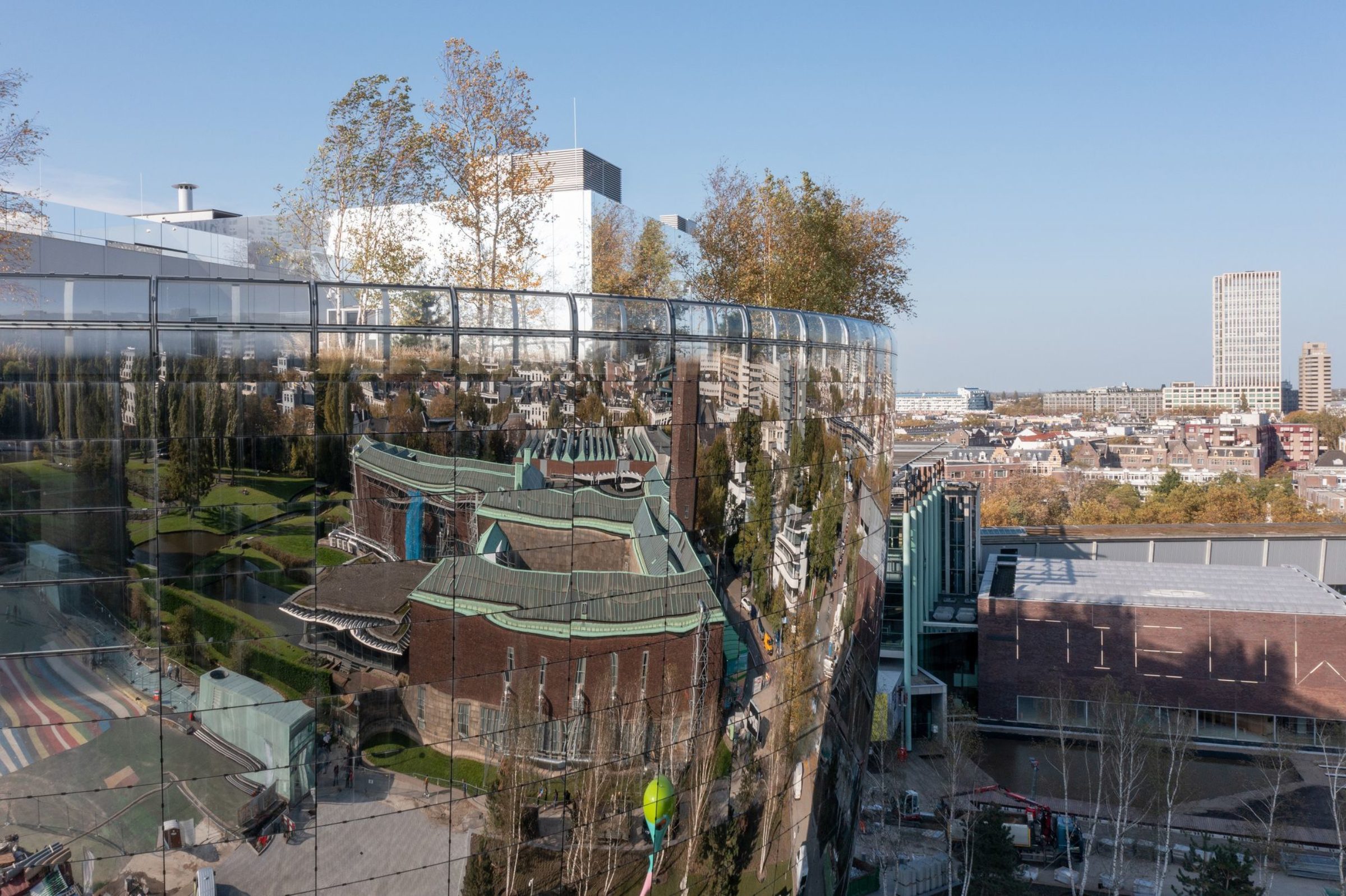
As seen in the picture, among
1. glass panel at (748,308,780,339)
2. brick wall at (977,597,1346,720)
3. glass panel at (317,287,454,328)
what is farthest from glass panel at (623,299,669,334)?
brick wall at (977,597,1346,720)

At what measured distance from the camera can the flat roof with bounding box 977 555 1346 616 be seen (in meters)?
34.1

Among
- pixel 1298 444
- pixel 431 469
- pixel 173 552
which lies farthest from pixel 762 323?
pixel 1298 444

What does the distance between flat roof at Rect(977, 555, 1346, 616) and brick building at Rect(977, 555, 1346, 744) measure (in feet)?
0.32

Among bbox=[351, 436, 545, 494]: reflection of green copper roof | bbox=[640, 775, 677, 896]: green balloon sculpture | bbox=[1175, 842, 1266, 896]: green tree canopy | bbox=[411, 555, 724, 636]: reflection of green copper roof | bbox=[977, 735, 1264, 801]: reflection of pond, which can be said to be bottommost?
bbox=[977, 735, 1264, 801]: reflection of pond

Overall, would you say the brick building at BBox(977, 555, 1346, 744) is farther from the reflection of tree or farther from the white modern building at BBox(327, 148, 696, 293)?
the reflection of tree

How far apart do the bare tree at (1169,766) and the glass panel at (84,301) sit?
24.2 meters

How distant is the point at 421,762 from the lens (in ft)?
28.1

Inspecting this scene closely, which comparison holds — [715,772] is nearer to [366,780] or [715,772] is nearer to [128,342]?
[366,780]

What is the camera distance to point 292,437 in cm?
820

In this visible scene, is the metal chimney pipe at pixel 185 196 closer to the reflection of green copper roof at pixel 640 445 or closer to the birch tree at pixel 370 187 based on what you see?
the birch tree at pixel 370 187

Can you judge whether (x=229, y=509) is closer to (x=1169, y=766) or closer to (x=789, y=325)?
(x=789, y=325)

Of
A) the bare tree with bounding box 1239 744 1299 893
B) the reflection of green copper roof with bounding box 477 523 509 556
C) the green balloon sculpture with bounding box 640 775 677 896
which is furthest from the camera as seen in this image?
the bare tree with bounding box 1239 744 1299 893

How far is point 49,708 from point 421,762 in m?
2.78

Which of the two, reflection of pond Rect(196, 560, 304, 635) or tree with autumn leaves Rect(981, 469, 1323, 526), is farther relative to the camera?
tree with autumn leaves Rect(981, 469, 1323, 526)
